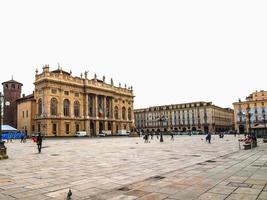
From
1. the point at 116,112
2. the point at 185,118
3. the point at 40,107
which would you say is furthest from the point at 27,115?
the point at 185,118

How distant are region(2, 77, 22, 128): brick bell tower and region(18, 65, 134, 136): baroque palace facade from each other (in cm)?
533

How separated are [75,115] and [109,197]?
65801 millimetres

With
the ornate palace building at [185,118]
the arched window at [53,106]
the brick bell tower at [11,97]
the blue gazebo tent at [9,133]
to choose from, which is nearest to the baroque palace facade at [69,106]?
the arched window at [53,106]

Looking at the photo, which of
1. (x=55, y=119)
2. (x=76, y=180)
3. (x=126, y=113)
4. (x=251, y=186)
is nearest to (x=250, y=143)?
(x=251, y=186)

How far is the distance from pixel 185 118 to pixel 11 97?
76.2 metres

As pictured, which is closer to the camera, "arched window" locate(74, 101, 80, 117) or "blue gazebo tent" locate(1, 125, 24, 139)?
"blue gazebo tent" locate(1, 125, 24, 139)

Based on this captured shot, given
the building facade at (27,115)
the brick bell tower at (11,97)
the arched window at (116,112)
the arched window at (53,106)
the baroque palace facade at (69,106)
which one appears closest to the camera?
the baroque palace facade at (69,106)

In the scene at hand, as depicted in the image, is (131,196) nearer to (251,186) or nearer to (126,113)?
(251,186)

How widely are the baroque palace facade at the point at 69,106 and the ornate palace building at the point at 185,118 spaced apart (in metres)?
35.0

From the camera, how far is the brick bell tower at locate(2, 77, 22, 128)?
77938mm

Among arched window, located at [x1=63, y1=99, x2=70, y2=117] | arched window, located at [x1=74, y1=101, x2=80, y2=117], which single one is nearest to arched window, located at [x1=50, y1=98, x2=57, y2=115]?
arched window, located at [x1=63, y1=99, x2=70, y2=117]

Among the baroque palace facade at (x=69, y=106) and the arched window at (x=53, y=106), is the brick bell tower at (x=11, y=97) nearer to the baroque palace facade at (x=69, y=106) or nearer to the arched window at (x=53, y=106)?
the baroque palace facade at (x=69, y=106)

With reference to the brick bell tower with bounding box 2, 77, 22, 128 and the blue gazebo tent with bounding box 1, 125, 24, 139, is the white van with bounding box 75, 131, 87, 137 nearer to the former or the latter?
the blue gazebo tent with bounding box 1, 125, 24, 139

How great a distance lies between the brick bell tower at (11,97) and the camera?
256 feet
